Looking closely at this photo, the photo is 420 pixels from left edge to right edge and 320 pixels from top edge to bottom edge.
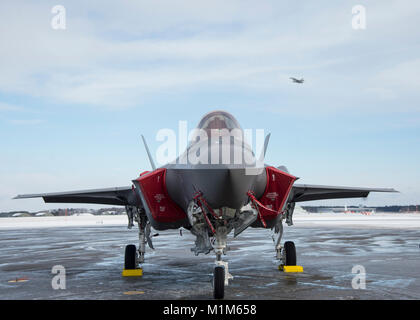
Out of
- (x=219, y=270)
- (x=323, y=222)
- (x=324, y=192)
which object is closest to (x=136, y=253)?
(x=219, y=270)

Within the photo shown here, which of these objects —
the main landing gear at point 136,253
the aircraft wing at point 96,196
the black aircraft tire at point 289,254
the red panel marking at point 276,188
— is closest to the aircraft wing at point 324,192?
the black aircraft tire at point 289,254

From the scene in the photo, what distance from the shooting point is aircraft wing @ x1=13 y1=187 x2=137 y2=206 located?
1047 centimetres

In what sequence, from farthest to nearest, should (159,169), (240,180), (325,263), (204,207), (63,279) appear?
(325,263)
(63,279)
(159,169)
(204,207)
(240,180)

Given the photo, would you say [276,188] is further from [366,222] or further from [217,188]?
[366,222]

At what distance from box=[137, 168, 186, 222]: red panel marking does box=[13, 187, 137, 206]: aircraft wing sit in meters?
2.48

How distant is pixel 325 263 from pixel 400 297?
4.89 meters

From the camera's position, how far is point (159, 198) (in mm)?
7711

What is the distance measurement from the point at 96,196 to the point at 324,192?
5.90 metres

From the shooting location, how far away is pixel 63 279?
9.41 meters

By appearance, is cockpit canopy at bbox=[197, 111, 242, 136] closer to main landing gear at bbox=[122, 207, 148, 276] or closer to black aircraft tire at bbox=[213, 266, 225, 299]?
black aircraft tire at bbox=[213, 266, 225, 299]

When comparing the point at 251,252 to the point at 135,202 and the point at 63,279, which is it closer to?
the point at 135,202

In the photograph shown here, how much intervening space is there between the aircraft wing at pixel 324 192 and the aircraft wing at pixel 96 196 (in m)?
3.97
